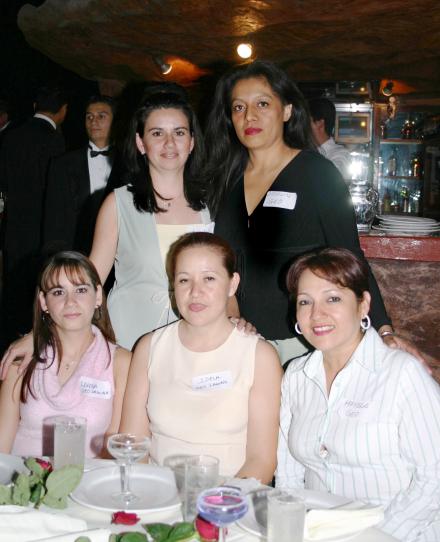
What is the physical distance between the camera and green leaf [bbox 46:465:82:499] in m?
1.44

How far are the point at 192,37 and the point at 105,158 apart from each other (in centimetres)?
254

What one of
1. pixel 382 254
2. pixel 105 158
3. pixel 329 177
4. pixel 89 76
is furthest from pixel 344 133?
pixel 329 177

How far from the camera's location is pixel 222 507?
133cm

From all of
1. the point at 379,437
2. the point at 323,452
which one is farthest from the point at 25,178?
the point at 379,437

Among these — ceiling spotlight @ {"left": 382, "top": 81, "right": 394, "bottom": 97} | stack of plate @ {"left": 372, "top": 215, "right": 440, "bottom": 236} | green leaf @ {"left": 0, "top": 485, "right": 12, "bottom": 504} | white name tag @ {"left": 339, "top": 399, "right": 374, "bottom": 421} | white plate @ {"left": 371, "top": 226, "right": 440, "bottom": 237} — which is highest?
ceiling spotlight @ {"left": 382, "top": 81, "right": 394, "bottom": 97}

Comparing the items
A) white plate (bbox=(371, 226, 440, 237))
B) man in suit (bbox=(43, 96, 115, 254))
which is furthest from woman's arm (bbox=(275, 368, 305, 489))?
man in suit (bbox=(43, 96, 115, 254))

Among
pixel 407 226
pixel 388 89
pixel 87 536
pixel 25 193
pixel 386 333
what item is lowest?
pixel 87 536

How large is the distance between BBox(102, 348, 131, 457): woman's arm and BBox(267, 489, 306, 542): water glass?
1.11 meters

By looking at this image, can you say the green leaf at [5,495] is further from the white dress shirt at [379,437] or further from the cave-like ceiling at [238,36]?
the cave-like ceiling at [238,36]

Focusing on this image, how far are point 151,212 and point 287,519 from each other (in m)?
1.58

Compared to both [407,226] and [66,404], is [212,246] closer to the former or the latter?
[66,404]

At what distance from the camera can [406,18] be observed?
595cm

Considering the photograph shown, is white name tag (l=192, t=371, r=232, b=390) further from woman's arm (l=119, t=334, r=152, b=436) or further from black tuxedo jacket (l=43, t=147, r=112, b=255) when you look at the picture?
black tuxedo jacket (l=43, t=147, r=112, b=255)

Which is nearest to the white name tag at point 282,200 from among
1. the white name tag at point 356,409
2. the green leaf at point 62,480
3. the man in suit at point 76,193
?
the white name tag at point 356,409
